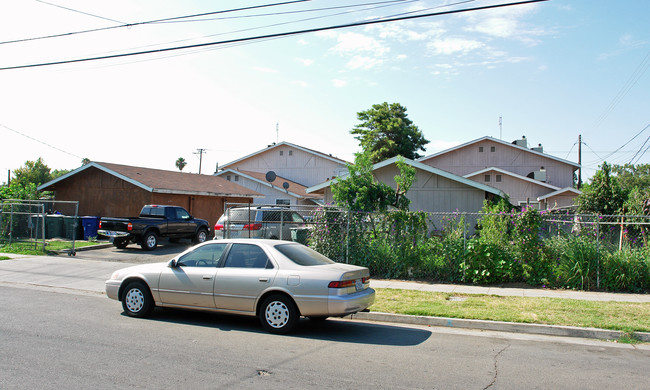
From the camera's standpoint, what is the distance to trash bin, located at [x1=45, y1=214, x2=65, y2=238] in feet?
71.8

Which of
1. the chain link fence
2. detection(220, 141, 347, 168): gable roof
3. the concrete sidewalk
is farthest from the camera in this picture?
detection(220, 141, 347, 168): gable roof

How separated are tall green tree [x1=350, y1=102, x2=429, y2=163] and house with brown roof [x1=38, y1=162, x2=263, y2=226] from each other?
24486 mm

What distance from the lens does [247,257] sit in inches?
319

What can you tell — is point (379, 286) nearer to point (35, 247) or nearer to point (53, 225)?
point (35, 247)

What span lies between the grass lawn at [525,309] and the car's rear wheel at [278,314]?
238cm

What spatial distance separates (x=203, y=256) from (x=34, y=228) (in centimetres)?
1636

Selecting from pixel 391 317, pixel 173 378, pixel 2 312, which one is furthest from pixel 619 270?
pixel 2 312

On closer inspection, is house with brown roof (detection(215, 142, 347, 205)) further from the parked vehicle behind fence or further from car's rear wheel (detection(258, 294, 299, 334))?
car's rear wheel (detection(258, 294, 299, 334))

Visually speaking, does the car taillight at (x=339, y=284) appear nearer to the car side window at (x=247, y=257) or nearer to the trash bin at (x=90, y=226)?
the car side window at (x=247, y=257)

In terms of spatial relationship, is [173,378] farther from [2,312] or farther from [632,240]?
[632,240]

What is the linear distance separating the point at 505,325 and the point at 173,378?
5.67 meters

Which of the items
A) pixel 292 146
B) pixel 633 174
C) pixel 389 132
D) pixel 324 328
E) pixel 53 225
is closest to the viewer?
pixel 324 328

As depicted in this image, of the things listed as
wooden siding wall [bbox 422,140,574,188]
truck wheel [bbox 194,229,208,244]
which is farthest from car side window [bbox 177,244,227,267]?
wooden siding wall [bbox 422,140,574,188]

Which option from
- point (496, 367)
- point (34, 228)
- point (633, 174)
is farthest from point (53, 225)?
point (633, 174)
